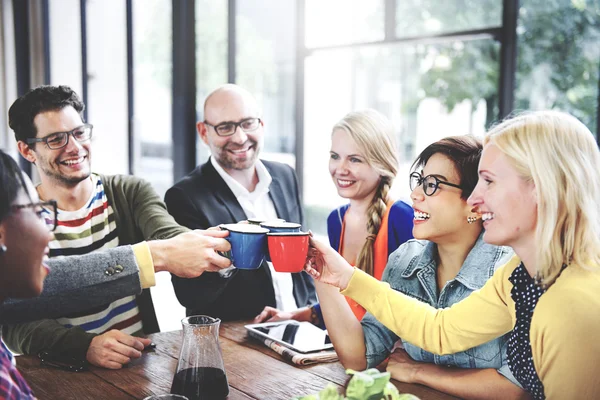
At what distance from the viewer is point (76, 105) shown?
7.73 feet

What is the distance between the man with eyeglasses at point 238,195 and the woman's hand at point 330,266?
706 mm

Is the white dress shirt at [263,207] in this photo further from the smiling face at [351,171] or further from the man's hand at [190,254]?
the man's hand at [190,254]

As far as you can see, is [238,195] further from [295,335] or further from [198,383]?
[198,383]

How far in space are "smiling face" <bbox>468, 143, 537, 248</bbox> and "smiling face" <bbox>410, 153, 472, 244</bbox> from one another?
372 mm

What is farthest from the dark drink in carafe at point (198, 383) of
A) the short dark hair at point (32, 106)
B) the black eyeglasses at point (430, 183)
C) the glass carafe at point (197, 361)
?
the short dark hair at point (32, 106)

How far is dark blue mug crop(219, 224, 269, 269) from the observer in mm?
1578

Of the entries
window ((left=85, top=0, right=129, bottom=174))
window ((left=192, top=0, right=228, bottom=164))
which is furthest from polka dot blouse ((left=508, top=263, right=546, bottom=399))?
window ((left=85, top=0, right=129, bottom=174))

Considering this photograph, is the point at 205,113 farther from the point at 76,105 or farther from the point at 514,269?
the point at 514,269

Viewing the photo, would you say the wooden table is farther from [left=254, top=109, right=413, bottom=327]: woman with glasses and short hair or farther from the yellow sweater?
[left=254, top=109, right=413, bottom=327]: woman with glasses and short hair

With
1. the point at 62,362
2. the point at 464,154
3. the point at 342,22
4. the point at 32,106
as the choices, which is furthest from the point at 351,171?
the point at 342,22

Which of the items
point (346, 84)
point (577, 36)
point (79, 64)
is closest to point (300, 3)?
point (346, 84)

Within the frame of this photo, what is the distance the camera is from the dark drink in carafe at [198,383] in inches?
54.3

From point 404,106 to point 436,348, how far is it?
3052mm

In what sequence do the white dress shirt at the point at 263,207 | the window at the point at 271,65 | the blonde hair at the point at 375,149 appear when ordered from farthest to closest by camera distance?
the window at the point at 271,65, the white dress shirt at the point at 263,207, the blonde hair at the point at 375,149
